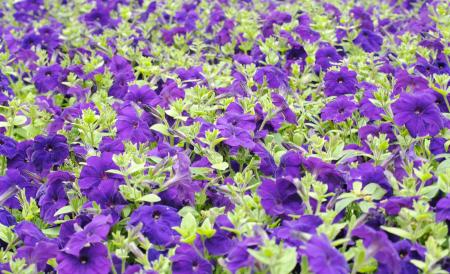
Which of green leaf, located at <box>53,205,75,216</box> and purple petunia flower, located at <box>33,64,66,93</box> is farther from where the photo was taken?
purple petunia flower, located at <box>33,64,66,93</box>

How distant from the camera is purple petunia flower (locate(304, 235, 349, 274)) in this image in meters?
1.85

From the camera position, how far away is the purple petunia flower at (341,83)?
328 centimetres

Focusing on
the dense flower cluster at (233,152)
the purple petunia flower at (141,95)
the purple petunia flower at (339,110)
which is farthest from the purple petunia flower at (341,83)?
the purple petunia flower at (141,95)

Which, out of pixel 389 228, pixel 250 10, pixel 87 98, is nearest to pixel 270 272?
pixel 389 228

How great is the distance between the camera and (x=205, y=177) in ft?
8.44

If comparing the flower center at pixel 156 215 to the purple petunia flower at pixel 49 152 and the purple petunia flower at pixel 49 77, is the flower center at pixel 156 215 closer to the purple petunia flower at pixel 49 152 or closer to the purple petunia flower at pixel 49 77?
the purple petunia flower at pixel 49 152

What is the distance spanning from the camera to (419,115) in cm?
263

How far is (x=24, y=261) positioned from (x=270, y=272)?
73cm

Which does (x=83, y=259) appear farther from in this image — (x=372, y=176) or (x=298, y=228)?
(x=372, y=176)

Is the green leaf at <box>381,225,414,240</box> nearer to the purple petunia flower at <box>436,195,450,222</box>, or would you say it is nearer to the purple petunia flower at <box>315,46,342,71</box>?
the purple petunia flower at <box>436,195,450,222</box>

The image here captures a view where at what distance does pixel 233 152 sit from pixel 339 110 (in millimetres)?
612

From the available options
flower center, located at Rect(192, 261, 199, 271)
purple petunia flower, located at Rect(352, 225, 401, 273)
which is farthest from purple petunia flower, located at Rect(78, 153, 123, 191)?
purple petunia flower, located at Rect(352, 225, 401, 273)

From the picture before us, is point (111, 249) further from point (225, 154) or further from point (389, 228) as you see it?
point (389, 228)

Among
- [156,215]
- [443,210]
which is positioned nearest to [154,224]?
[156,215]
